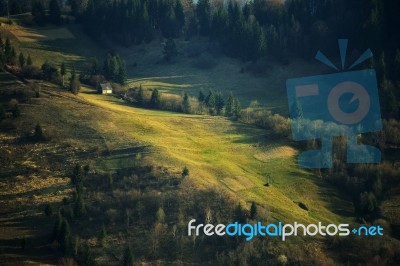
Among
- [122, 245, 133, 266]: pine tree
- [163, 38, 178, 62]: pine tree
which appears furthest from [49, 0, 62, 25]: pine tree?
[122, 245, 133, 266]: pine tree

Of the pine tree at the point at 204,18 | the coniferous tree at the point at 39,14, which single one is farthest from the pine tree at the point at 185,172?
the coniferous tree at the point at 39,14

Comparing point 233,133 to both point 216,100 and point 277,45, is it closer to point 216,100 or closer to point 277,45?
point 216,100

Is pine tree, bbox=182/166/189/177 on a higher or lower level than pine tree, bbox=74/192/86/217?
higher

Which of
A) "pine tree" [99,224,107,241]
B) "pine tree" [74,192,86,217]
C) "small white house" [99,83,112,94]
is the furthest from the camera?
"small white house" [99,83,112,94]

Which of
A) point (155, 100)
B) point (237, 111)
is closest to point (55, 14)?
point (155, 100)

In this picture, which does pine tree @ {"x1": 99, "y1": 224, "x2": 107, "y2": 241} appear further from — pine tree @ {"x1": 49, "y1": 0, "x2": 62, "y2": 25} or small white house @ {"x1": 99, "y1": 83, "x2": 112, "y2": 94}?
pine tree @ {"x1": 49, "y1": 0, "x2": 62, "y2": 25}

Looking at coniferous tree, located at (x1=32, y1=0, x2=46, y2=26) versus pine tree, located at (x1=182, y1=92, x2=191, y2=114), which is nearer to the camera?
pine tree, located at (x1=182, y1=92, x2=191, y2=114)

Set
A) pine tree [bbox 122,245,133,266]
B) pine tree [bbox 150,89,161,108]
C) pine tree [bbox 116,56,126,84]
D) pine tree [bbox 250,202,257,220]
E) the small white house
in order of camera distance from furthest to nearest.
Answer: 1. pine tree [bbox 116,56,126,84]
2. the small white house
3. pine tree [bbox 150,89,161,108]
4. pine tree [bbox 250,202,257,220]
5. pine tree [bbox 122,245,133,266]

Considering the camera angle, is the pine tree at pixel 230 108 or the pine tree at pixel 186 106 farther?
the pine tree at pixel 186 106

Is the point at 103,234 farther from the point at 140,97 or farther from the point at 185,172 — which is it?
the point at 140,97

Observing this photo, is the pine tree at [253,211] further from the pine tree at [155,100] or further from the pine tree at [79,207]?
the pine tree at [155,100]

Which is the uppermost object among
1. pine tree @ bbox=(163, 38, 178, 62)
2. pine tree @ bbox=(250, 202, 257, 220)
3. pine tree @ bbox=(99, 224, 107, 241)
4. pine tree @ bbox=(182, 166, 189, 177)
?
pine tree @ bbox=(163, 38, 178, 62)
